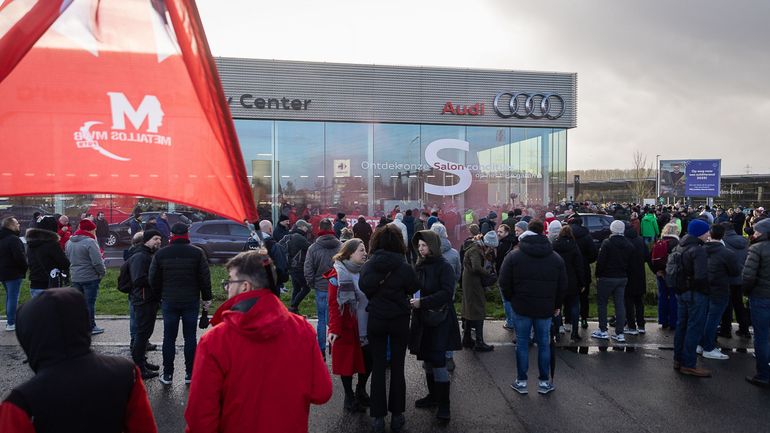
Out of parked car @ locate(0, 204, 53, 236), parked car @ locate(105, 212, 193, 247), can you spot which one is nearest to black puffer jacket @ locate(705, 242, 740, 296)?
parked car @ locate(105, 212, 193, 247)

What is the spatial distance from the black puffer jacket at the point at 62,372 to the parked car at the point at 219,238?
15.1 meters

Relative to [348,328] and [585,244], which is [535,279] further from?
[585,244]

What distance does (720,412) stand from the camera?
5.73 meters

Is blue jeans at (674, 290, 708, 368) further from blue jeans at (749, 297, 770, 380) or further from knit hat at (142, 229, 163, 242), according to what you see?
knit hat at (142, 229, 163, 242)

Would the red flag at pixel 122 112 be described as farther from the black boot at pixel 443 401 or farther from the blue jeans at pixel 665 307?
the blue jeans at pixel 665 307

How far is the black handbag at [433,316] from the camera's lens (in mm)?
5543

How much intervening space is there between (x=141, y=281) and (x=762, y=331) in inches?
301

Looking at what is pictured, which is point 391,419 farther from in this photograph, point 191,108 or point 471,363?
point 191,108

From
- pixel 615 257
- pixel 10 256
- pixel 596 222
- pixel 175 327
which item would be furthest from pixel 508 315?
pixel 596 222

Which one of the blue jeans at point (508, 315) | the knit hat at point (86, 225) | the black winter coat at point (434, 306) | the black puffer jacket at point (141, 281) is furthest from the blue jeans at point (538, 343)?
the knit hat at point (86, 225)

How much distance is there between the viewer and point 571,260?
27.2ft

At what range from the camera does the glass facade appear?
73.8ft

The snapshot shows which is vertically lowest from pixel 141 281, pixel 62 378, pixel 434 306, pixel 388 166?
pixel 434 306

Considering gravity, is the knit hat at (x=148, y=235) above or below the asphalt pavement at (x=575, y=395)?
above
